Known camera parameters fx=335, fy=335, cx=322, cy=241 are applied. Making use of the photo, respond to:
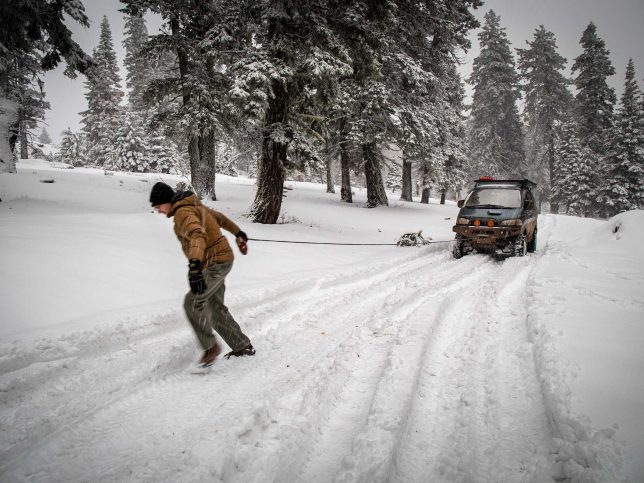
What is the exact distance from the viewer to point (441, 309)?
5.30 metres

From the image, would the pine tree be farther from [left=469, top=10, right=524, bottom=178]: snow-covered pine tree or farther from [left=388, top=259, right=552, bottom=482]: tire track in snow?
[left=388, top=259, right=552, bottom=482]: tire track in snow

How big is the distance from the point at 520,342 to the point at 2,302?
687cm

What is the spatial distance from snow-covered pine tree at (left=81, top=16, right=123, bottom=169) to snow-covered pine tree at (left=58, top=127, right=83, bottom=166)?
997 centimetres

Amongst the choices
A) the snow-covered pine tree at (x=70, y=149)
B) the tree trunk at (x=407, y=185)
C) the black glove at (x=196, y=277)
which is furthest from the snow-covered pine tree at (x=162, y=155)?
the black glove at (x=196, y=277)

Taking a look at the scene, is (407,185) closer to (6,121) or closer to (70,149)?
(6,121)

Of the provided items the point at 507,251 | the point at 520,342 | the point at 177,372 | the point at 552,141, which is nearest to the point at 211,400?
the point at 177,372

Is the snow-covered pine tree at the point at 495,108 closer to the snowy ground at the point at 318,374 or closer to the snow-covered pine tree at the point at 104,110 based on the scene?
the snowy ground at the point at 318,374

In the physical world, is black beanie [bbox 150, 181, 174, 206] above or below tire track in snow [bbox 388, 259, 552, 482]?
above

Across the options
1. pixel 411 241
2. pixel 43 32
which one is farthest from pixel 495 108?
pixel 43 32

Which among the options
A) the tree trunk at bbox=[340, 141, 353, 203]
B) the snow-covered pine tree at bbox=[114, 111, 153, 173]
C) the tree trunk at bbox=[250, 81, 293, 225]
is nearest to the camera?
the tree trunk at bbox=[250, 81, 293, 225]

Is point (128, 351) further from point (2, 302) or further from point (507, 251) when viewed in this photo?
point (507, 251)

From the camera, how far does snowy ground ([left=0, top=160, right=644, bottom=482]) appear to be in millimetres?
2404

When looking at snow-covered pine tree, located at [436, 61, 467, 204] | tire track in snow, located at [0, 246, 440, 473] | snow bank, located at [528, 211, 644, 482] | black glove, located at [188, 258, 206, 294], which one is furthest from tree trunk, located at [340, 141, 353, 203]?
black glove, located at [188, 258, 206, 294]

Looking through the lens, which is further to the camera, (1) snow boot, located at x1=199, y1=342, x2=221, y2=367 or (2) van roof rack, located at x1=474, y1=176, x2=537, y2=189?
(2) van roof rack, located at x1=474, y1=176, x2=537, y2=189
